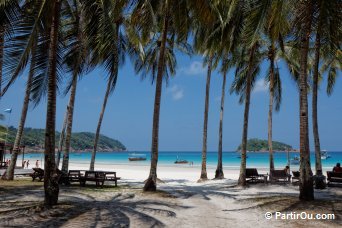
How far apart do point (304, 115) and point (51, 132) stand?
7590mm

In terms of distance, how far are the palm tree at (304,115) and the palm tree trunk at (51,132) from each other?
7205 mm

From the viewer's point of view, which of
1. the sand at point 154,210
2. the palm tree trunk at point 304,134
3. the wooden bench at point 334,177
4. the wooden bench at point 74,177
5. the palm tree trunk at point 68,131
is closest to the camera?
the sand at point 154,210

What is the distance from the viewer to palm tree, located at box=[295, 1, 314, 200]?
430 inches

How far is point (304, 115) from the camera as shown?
11.3 meters

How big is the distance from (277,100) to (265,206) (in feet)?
52.5

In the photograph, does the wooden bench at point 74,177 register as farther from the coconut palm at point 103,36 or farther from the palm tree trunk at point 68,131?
the coconut palm at point 103,36

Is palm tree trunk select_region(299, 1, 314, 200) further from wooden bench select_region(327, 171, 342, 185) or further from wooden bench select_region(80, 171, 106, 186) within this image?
wooden bench select_region(80, 171, 106, 186)

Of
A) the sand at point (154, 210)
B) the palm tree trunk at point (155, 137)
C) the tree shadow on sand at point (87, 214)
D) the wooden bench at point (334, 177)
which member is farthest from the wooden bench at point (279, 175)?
the tree shadow on sand at point (87, 214)

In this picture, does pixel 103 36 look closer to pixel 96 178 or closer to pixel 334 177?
pixel 96 178

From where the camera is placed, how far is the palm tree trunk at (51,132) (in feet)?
29.3

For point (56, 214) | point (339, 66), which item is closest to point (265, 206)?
point (56, 214)

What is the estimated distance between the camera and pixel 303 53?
38.7 ft

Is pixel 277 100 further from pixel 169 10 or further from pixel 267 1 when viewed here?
pixel 267 1

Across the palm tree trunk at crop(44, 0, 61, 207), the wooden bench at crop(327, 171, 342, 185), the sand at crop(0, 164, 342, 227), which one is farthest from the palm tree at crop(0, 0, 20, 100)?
the wooden bench at crop(327, 171, 342, 185)
